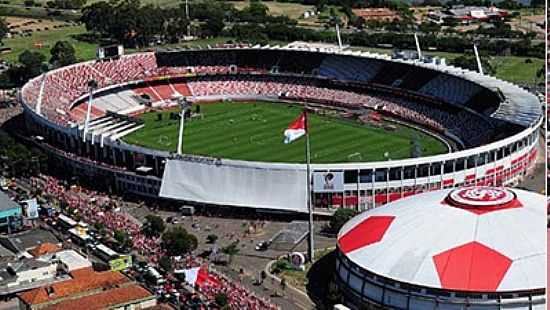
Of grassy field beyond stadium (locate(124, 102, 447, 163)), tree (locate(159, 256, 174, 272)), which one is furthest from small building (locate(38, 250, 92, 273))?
grassy field beyond stadium (locate(124, 102, 447, 163))

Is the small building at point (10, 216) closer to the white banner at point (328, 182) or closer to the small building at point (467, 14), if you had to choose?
the white banner at point (328, 182)

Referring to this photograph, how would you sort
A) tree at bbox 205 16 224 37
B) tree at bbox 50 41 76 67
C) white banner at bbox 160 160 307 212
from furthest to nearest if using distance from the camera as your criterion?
1. tree at bbox 205 16 224 37
2. tree at bbox 50 41 76 67
3. white banner at bbox 160 160 307 212

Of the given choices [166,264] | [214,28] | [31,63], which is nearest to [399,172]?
[166,264]

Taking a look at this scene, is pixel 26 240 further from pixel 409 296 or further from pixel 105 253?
pixel 409 296

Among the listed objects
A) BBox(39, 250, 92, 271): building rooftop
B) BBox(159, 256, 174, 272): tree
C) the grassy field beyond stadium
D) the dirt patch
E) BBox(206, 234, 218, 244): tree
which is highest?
the dirt patch

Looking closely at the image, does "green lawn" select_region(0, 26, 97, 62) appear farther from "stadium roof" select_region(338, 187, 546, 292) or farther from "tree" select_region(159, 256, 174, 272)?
"stadium roof" select_region(338, 187, 546, 292)

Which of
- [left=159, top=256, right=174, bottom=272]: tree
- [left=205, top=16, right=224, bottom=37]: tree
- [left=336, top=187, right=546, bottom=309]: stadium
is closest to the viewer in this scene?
[left=336, top=187, right=546, bottom=309]: stadium
